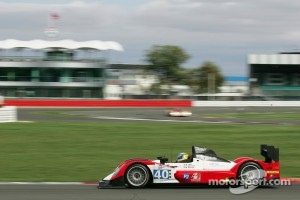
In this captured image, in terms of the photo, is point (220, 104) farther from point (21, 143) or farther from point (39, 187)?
point (39, 187)

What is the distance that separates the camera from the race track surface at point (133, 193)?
8.44m

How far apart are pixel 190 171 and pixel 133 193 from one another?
1134 mm

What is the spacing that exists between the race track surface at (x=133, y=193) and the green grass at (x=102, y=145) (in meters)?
1.77

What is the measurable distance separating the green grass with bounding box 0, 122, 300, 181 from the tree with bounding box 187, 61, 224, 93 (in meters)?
62.2

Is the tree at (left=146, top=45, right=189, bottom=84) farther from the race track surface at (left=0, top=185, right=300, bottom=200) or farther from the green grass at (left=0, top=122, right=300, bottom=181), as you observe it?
the race track surface at (left=0, top=185, right=300, bottom=200)

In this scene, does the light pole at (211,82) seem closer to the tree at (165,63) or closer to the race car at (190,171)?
the tree at (165,63)

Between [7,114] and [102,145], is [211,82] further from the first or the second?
[102,145]

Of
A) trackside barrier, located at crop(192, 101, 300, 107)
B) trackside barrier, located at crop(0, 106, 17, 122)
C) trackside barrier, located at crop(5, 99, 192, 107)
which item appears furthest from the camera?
trackside barrier, located at crop(192, 101, 300, 107)

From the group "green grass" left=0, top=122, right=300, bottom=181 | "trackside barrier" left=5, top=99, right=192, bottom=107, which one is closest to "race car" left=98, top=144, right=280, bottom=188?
"green grass" left=0, top=122, right=300, bottom=181

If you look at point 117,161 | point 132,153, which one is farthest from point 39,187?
point 132,153

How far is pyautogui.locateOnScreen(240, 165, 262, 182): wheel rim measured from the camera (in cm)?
934

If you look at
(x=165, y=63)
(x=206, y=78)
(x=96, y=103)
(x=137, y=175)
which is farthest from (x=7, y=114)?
(x=206, y=78)

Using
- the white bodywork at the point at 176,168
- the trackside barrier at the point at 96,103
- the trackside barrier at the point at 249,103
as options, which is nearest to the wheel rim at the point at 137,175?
the white bodywork at the point at 176,168

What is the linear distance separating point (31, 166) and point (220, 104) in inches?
1692
